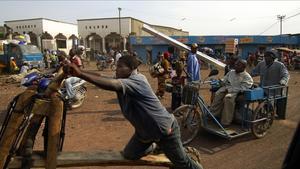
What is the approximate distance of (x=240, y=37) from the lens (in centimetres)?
3847

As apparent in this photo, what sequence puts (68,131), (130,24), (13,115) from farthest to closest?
(130,24)
(68,131)
(13,115)

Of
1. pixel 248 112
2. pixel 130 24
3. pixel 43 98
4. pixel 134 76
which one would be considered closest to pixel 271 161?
pixel 248 112

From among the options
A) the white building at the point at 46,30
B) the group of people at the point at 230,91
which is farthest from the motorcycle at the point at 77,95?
the white building at the point at 46,30

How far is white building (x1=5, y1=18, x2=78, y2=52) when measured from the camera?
52.4 meters

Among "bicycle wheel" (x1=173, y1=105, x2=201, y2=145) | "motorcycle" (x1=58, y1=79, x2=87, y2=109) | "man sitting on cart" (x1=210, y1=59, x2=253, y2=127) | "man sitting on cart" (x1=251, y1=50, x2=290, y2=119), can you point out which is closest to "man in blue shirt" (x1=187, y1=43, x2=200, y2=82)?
"man sitting on cart" (x1=251, y1=50, x2=290, y2=119)

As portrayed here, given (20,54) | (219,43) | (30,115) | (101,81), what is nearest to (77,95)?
(30,115)

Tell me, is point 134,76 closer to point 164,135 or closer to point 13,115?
point 164,135

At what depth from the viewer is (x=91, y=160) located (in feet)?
11.4

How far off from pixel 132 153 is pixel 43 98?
46.7 inches

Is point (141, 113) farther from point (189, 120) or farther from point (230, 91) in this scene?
point (230, 91)

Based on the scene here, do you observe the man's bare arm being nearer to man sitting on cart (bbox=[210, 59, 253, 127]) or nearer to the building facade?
Answer: man sitting on cart (bbox=[210, 59, 253, 127])

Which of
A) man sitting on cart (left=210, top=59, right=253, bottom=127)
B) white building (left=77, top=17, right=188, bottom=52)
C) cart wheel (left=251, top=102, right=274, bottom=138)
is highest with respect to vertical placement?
white building (left=77, top=17, right=188, bottom=52)

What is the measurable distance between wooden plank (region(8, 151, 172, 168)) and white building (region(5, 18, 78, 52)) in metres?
48.9

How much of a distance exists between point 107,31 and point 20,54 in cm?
3242
